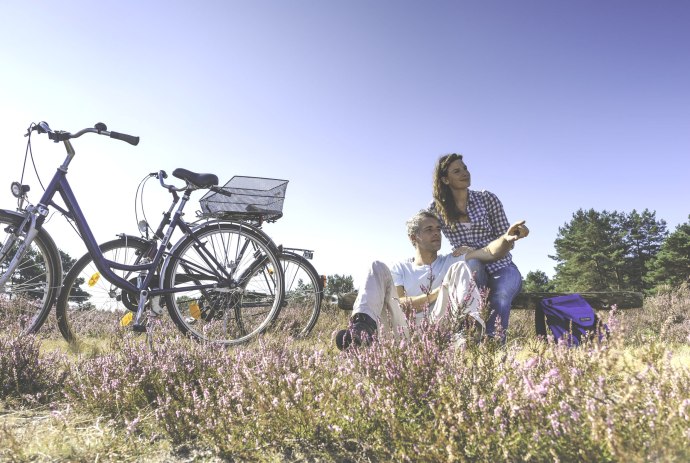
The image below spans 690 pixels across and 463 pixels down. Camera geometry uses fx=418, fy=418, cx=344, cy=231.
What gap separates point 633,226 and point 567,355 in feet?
145

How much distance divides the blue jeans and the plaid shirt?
0.40 meters

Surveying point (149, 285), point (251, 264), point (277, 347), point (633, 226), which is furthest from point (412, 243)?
point (633, 226)

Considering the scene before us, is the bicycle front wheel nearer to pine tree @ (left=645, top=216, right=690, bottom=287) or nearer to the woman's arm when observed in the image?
the woman's arm

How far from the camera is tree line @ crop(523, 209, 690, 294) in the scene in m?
29.5

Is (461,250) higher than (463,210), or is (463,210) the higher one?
(463,210)

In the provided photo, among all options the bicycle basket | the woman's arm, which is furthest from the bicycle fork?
the woman's arm

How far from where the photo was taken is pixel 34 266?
3.69 meters

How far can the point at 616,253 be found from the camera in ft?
108

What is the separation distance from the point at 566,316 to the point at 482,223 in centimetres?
117

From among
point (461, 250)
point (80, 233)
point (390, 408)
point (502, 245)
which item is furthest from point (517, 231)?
point (80, 233)

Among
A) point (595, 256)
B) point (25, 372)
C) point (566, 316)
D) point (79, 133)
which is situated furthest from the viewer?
point (595, 256)

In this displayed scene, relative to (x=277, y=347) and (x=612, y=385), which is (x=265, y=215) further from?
(x=612, y=385)

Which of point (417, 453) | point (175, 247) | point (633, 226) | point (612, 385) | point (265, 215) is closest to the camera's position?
point (417, 453)

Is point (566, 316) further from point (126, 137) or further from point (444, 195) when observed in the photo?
point (126, 137)
